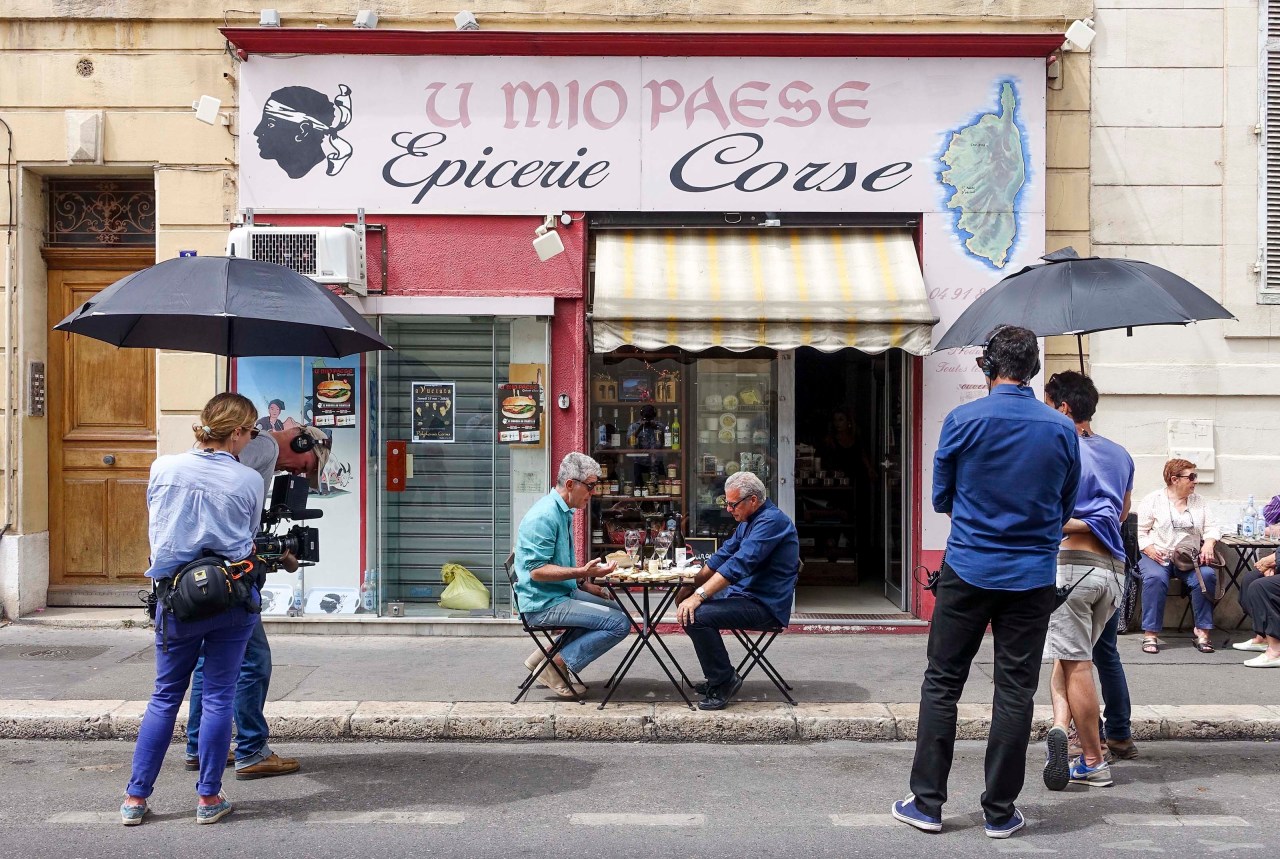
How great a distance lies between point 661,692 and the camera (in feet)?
22.1

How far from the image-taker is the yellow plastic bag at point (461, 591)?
8750 mm

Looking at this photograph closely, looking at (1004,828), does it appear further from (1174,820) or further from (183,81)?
(183,81)

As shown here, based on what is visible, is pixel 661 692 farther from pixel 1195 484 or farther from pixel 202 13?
pixel 202 13

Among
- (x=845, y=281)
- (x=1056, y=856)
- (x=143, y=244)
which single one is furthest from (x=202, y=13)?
(x=1056, y=856)

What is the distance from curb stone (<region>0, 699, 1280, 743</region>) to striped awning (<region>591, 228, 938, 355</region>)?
2.93 meters

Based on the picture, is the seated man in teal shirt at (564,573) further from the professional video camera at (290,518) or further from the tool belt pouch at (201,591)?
the tool belt pouch at (201,591)

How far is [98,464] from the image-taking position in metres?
9.12

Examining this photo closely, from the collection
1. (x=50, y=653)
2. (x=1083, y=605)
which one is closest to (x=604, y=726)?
(x=1083, y=605)

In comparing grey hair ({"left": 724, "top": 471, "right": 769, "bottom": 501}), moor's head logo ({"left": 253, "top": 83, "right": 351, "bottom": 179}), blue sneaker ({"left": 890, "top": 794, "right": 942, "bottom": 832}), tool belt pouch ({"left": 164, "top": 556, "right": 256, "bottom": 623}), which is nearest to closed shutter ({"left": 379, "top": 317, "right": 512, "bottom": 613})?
moor's head logo ({"left": 253, "top": 83, "right": 351, "bottom": 179})

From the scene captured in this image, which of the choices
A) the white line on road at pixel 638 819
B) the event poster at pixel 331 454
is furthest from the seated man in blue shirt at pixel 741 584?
the event poster at pixel 331 454

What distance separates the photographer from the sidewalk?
6.16 meters

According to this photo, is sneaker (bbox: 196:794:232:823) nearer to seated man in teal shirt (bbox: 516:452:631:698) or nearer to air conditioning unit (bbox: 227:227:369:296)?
seated man in teal shirt (bbox: 516:452:631:698)

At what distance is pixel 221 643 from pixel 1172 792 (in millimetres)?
4353

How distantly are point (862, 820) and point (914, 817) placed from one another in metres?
0.25
